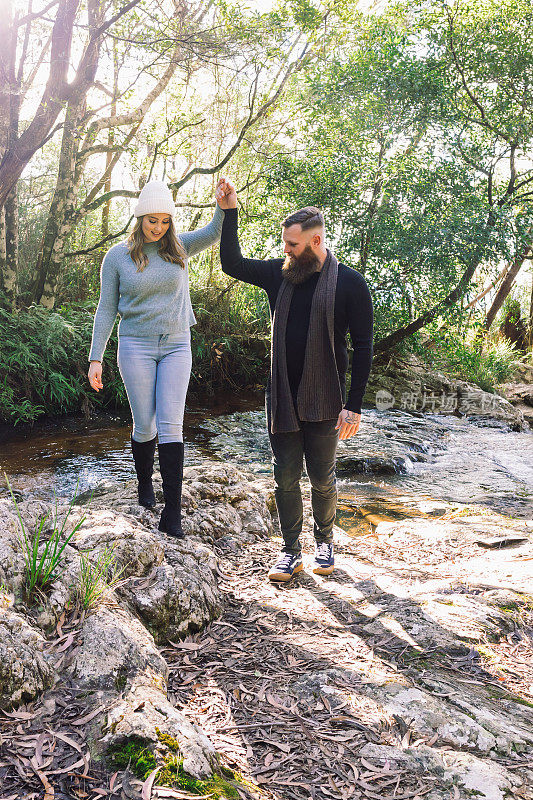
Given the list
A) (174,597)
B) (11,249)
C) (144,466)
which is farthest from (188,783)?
(11,249)

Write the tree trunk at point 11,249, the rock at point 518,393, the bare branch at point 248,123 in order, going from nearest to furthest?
the tree trunk at point 11,249, the bare branch at point 248,123, the rock at point 518,393

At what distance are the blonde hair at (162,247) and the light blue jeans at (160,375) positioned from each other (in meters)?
0.39

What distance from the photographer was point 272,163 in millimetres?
9281

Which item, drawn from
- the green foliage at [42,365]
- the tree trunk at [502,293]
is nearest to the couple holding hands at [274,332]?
the green foliage at [42,365]

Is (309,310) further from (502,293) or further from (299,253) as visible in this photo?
(502,293)

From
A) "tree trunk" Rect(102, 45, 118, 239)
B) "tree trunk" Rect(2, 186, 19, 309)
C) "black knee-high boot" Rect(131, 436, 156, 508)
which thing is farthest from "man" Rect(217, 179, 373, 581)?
"tree trunk" Rect(2, 186, 19, 309)

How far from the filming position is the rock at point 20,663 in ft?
5.95

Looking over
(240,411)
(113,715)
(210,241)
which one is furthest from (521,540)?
(240,411)

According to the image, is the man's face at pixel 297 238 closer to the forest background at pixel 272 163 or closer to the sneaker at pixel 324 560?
the sneaker at pixel 324 560

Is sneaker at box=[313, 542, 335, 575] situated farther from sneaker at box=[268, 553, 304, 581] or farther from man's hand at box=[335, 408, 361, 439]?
man's hand at box=[335, 408, 361, 439]

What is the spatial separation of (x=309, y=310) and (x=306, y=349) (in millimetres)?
210

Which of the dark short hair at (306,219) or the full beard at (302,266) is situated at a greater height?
the dark short hair at (306,219)

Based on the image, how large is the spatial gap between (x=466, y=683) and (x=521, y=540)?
6.91 feet

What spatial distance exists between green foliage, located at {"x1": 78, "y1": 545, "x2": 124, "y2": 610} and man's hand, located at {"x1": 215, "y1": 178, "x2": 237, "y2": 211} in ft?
6.19
